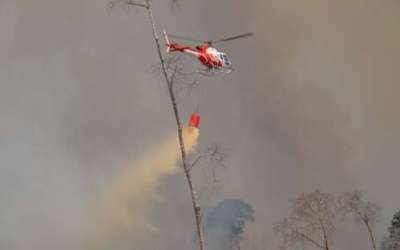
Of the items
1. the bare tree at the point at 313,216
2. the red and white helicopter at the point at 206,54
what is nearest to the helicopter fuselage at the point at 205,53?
the red and white helicopter at the point at 206,54

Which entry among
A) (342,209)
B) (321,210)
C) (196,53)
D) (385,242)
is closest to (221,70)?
(196,53)

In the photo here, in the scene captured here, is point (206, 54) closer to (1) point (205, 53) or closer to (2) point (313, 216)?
(1) point (205, 53)

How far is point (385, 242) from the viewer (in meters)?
59.4

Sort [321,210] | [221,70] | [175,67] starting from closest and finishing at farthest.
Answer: [175,67], [221,70], [321,210]

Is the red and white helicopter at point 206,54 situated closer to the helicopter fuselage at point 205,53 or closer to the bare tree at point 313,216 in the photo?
the helicopter fuselage at point 205,53

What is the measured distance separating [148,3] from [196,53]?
4.86 metres

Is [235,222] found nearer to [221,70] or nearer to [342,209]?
[342,209]

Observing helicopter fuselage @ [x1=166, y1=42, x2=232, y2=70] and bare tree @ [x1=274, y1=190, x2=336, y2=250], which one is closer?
helicopter fuselage @ [x1=166, y1=42, x2=232, y2=70]

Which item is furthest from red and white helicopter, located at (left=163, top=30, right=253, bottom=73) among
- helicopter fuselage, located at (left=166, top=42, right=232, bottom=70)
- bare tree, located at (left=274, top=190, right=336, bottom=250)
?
bare tree, located at (left=274, top=190, right=336, bottom=250)

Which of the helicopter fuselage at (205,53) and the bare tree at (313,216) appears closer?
the helicopter fuselage at (205,53)

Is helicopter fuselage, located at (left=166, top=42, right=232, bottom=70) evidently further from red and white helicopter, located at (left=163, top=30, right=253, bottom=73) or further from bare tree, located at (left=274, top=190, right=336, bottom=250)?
bare tree, located at (left=274, top=190, right=336, bottom=250)

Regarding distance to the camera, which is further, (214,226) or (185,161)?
(214,226)

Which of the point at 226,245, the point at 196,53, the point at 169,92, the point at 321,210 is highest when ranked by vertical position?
the point at 226,245

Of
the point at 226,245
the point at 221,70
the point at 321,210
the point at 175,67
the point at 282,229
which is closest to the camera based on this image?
the point at 175,67
